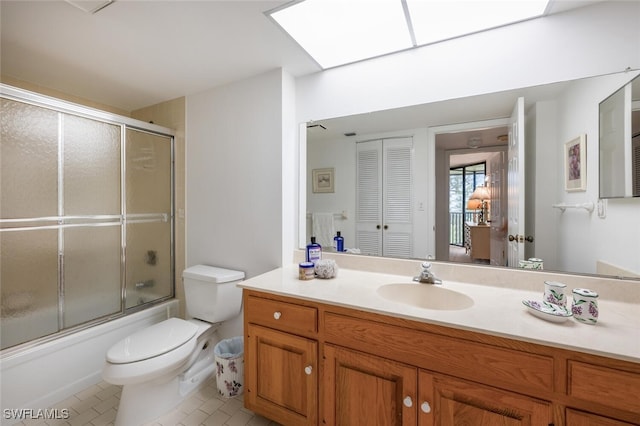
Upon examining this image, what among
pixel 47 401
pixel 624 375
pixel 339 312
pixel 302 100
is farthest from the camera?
pixel 302 100

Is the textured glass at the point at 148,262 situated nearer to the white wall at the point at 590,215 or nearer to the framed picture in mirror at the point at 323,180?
the framed picture in mirror at the point at 323,180

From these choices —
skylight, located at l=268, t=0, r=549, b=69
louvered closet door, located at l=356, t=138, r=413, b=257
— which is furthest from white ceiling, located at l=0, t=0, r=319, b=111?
louvered closet door, located at l=356, t=138, r=413, b=257

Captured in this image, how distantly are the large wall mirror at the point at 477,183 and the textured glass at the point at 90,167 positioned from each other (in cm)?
153

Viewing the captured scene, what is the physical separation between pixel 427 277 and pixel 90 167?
8.07ft

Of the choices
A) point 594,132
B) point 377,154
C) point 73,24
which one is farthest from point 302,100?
point 594,132

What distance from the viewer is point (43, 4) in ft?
4.00

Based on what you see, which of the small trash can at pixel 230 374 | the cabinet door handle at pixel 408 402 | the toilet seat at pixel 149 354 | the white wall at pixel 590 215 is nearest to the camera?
the cabinet door handle at pixel 408 402

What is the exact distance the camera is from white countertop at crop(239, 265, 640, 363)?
790mm

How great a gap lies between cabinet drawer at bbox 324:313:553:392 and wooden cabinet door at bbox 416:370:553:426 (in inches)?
1.4

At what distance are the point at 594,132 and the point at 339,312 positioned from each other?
141 centimetres

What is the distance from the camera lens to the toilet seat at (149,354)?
1.32 metres

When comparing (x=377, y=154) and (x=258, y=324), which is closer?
(x=258, y=324)

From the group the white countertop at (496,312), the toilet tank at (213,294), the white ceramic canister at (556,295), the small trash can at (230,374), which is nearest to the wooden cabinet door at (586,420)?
the white countertop at (496,312)

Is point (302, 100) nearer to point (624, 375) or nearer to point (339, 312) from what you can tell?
point (339, 312)
